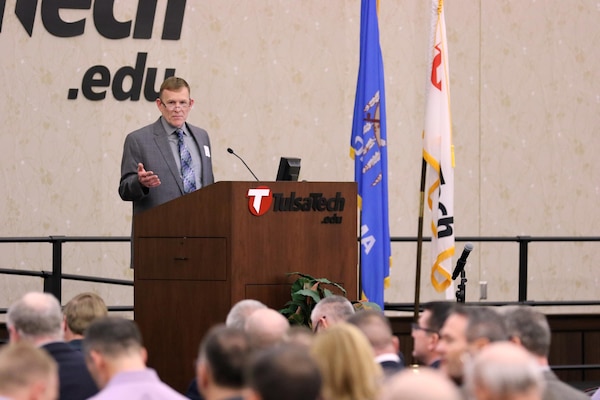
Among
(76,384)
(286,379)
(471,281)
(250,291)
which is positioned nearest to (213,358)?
(286,379)

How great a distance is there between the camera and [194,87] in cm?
923

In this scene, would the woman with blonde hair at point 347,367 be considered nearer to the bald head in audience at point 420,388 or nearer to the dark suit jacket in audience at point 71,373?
the bald head in audience at point 420,388

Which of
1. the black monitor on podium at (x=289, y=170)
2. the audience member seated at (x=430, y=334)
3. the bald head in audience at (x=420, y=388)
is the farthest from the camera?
the black monitor on podium at (x=289, y=170)

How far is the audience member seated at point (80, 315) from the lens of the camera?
449 centimetres

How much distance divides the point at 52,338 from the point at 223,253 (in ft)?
4.59

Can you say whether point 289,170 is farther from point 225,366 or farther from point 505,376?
point 505,376

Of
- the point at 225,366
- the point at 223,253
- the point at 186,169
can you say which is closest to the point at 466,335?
the point at 225,366

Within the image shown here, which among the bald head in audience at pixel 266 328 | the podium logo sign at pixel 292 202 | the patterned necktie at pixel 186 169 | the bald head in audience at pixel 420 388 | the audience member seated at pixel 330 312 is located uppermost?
the patterned necktie at pixel 186 169

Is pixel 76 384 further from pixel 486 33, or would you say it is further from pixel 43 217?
pixel 486 33

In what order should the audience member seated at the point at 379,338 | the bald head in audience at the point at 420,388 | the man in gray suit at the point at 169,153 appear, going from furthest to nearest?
1. the man in gray suit at the point at 169,153
2. the audience member seated at the point at 379,338
3. the bald head in audience at the point at 420,388

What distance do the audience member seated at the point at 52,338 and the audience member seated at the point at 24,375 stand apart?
3.37 ft

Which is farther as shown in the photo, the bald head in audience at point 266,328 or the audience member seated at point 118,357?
the bald head in audience at point 266,328

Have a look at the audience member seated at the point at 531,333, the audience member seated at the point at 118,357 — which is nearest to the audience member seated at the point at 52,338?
the audience member seated at the point at 118,357

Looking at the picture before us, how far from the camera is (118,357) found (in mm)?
3477
